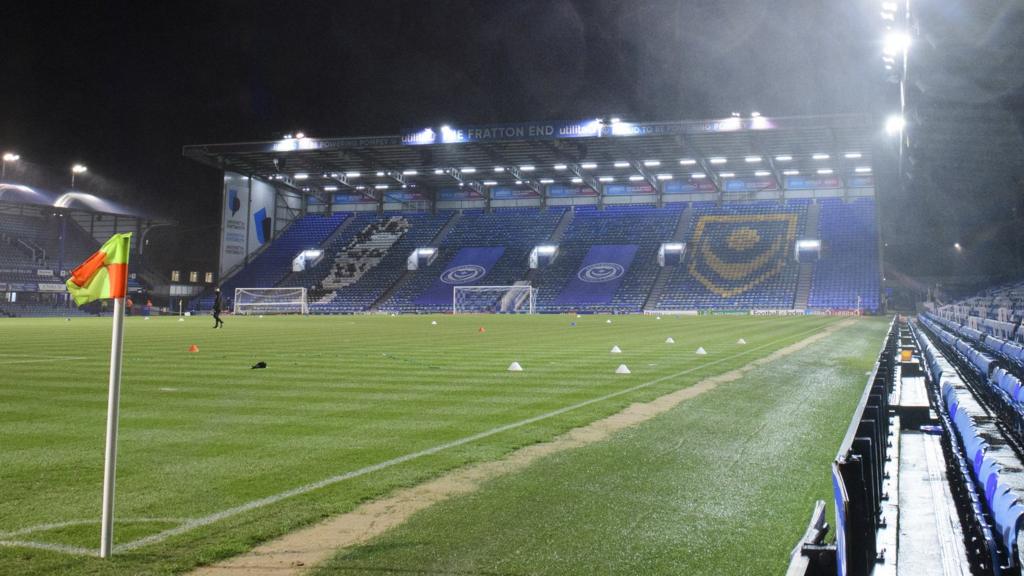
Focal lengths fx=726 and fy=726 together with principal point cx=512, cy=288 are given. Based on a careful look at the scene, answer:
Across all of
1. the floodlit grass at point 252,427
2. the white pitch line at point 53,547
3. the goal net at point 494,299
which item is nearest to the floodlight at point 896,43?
the floodlit grass at point 252,427

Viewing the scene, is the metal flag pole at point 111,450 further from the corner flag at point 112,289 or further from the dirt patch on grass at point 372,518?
the dirt patch on grass at point 372,518

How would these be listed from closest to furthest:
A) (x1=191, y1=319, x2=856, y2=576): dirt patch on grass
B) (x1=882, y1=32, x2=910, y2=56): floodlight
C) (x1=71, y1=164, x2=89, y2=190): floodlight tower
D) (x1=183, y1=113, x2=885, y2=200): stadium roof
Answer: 1. (x1=191, y1=319, x2=856, y2=576): dirt patch on grass
2. (x1=882, y1=32, x2=910, y2=56): floodlight
3. (x1=183, y1=113, x2=885, y2=200): stadium roof
4. (x1=71, y1=164, x2=89, y2=190): floodlight tower

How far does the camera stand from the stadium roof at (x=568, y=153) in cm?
5016

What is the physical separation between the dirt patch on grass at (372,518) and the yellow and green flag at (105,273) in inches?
64.6

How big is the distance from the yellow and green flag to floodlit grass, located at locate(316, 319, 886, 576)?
2.02 meters

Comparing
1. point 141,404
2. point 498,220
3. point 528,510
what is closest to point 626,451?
point 528,510

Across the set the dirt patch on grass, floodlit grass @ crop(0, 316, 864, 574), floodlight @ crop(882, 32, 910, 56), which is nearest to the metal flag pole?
floodlit grass @ crop(0, 316, 864, 574)

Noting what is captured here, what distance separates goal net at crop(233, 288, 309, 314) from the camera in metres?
59.4

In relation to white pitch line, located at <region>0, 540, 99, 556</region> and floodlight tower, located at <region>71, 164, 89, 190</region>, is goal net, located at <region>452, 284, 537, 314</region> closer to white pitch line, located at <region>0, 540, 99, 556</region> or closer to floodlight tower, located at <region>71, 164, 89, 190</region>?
floodlight tower, located at <region>71, 164, 89, 190</region>

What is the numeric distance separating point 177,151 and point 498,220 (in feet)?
94.2

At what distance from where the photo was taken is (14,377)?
11852 mm

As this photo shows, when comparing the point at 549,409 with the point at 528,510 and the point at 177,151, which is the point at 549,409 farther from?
the point at 177,151

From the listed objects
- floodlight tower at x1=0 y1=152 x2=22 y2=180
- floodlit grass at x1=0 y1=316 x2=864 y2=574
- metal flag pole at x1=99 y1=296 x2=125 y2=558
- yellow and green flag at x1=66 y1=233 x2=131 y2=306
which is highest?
floodlight tower at x1=0 y1=152 x2=22 y2=180

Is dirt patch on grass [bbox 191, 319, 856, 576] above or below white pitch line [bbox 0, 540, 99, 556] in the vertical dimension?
above
